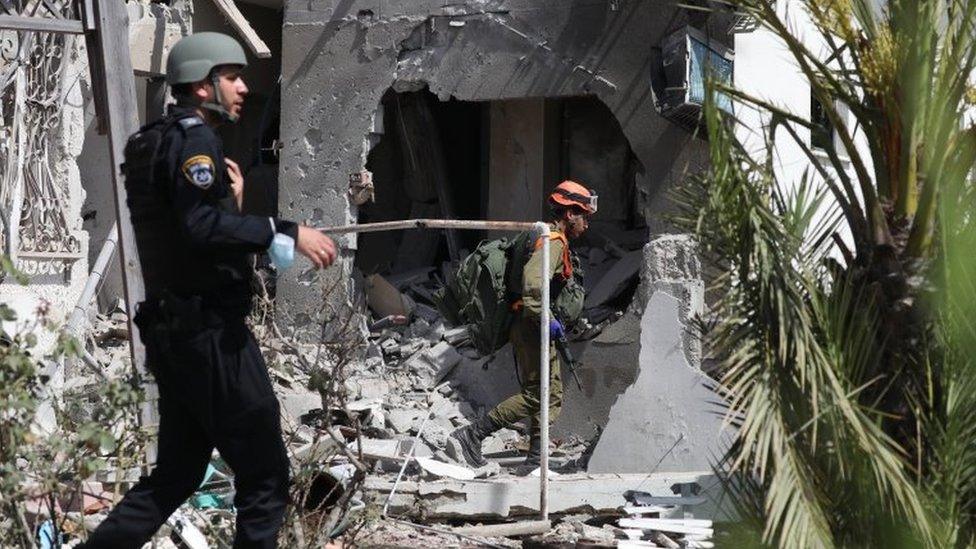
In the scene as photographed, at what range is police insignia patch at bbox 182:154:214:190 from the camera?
4.33 metres

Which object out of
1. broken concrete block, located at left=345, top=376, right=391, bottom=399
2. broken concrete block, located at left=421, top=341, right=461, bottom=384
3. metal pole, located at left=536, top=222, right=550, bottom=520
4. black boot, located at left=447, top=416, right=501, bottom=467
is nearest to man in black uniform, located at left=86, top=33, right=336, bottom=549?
metal pole, located at left=536, top=222, right=550, bottom=520

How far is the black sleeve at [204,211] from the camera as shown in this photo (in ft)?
14.2

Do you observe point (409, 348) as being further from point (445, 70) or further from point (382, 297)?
point (445, 70)

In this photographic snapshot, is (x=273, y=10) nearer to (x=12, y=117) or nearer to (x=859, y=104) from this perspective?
(x=12, y=117)

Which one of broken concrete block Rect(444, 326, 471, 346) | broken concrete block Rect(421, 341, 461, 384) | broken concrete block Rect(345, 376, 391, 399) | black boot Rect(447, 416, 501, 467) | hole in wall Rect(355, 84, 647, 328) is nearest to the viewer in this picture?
black boot Rect(447, 416, 501, 467)

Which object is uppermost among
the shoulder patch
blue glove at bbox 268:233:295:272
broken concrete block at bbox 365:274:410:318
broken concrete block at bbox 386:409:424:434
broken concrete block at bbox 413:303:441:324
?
the shoulder patch

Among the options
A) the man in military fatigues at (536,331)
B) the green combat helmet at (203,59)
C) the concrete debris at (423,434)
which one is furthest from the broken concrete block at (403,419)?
the green combat helmet at (203,59)

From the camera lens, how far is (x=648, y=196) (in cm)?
1120

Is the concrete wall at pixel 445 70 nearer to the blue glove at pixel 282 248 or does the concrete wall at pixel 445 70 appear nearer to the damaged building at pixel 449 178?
the damaged building at pixel 449 178

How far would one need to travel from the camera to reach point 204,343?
4445mm

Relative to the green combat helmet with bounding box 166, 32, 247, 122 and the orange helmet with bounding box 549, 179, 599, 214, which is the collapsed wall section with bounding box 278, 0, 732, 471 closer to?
the orange helmet with bounding box 549, 179, 599, 214

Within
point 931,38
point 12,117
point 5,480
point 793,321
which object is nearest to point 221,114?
point 5,480

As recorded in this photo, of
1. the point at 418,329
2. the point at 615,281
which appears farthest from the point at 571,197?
the point at 418,329

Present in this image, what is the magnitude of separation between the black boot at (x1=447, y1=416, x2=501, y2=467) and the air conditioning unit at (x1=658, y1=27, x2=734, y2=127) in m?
2.49
